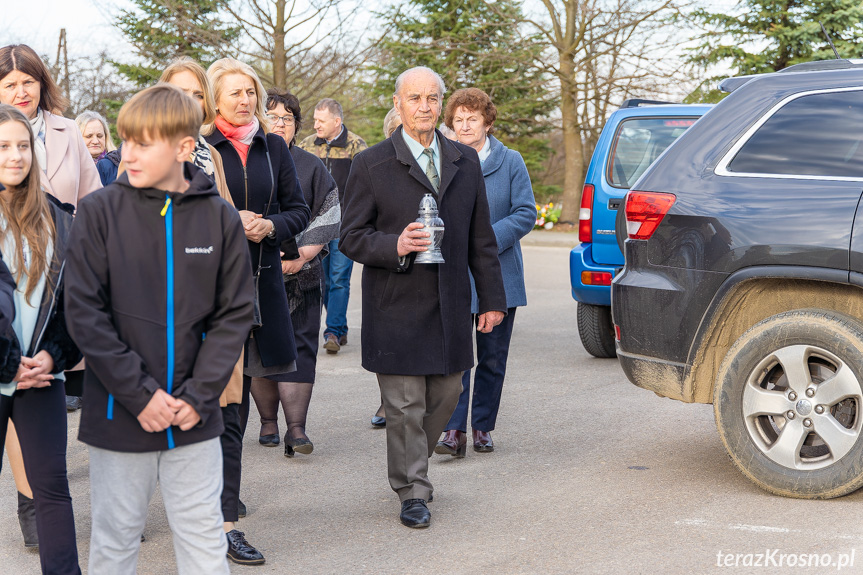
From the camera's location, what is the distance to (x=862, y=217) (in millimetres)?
4496

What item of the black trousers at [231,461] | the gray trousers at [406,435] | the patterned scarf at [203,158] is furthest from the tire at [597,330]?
the patterned scarf at [203,158]

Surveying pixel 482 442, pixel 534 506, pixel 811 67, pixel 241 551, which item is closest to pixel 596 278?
pixel 482 442

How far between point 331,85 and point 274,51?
3.74m

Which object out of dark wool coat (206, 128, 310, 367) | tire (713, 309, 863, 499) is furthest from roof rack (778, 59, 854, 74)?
dark wool coat (206, 128, 310, 367)

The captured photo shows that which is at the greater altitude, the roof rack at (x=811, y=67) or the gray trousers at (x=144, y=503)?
the roof rack at (x=811, y=67)

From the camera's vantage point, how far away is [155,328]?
2.91 m

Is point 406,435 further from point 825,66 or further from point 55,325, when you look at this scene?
point 825,66

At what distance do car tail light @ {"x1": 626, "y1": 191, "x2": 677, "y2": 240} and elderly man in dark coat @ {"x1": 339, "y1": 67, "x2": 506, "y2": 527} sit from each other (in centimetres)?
94

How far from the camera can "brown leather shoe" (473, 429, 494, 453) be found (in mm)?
5797

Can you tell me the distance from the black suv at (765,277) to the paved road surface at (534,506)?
21cm

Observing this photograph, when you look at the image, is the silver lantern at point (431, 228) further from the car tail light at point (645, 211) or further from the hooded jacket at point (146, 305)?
the hooded jacket at point (146, 305)

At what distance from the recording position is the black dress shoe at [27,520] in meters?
4.21

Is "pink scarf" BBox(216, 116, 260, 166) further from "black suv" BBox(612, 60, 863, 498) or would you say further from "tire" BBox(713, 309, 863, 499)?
"tire" BBox(713, 309, 863, 499)

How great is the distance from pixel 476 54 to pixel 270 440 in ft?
78.1
